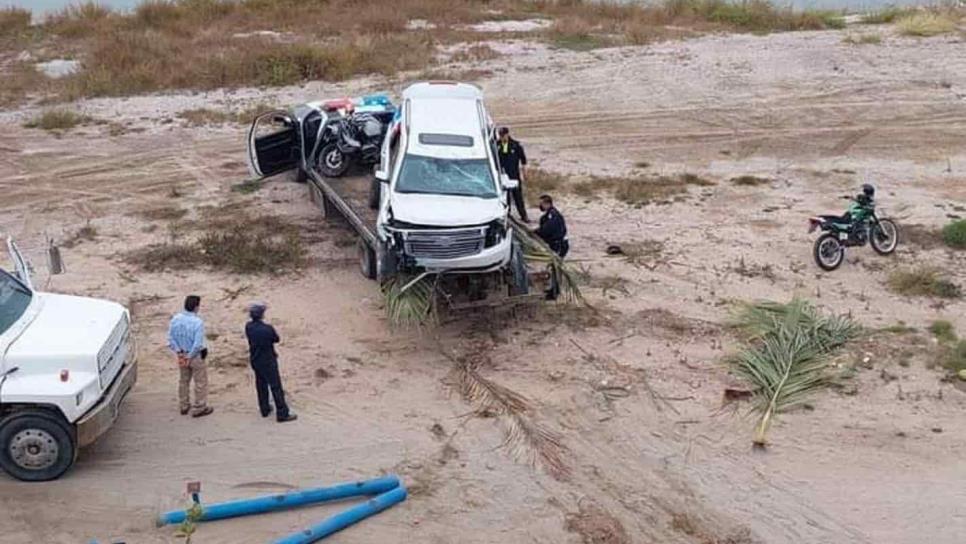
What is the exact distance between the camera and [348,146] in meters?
19.0

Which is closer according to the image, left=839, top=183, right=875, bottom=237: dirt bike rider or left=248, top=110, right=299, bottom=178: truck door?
left=839, top=183, right=875, bottom=237: dirt bike rider

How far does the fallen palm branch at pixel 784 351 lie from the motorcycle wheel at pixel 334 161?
23.3ft

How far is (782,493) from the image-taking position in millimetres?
11062

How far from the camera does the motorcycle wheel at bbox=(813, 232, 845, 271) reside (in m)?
16.5

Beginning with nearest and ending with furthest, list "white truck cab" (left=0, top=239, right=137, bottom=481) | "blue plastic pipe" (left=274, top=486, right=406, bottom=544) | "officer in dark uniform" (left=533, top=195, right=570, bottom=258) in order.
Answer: "blue plastic pipe" (left=274, top=486, right=406, bottom=544), "white truck cab" (left=0, top=239, right=137, bottom=481), "officer in dark uniform" (left=533, top=195, right=570, bottom=258)

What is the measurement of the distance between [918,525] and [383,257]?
6.62 metres

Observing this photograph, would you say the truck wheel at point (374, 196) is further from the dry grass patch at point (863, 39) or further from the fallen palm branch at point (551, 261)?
the dry grass patch at point (863, 39)

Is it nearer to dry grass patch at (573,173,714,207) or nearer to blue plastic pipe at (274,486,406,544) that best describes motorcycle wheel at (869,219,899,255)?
dry grass patch at (573,173,714,207)

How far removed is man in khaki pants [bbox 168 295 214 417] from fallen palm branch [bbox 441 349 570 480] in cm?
275

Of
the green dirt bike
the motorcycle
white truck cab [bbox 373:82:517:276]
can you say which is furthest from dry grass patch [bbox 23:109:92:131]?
the green dirt bike

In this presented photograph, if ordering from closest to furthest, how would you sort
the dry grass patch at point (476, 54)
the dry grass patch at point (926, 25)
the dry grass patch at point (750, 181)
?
the dry grass patch at point (750, 181) → the dry grass patch at point (476, 54) → the dry grass patch at point (926, 25)

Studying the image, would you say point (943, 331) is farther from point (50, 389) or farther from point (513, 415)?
point (50, 389)

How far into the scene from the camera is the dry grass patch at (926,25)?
3117 cm

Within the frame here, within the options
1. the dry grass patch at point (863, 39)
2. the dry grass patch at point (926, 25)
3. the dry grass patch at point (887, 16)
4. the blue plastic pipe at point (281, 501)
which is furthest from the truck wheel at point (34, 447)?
the dry grass patch at point (887, 16)
